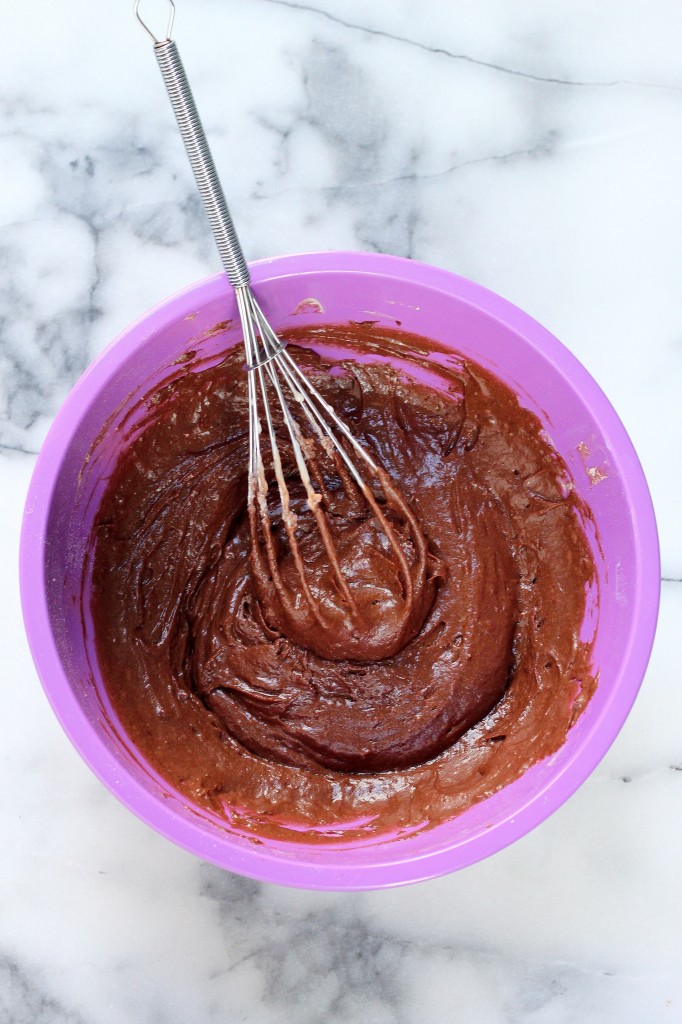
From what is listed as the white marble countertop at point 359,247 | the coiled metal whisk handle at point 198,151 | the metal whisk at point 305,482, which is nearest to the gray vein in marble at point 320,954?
the white marble countertop at point 359,247

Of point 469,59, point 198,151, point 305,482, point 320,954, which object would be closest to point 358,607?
point 305,482

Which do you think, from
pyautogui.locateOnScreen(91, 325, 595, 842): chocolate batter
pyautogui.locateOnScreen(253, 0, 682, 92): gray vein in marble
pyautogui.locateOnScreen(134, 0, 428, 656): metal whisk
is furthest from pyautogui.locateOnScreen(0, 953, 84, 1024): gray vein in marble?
pyautogui.locateOnScreen(253, 0, 682, 92): gray vein in marble

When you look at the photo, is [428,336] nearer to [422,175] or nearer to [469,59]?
[422,175]

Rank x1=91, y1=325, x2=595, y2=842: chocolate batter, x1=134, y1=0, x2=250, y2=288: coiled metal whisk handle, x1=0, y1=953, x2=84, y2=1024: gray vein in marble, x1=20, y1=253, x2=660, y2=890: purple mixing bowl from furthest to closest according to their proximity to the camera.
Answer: x1=0, y1=953, x2=84, y2=1024: gray vein in marble
x1=91, y1=325, x2=595, y2=842: chocolate batter
x1=20, y1=253, x2=660, y2=890: purple mixing bowl
x1=134, y1=0, x2=250, y2=288: coiled metal whisk handle

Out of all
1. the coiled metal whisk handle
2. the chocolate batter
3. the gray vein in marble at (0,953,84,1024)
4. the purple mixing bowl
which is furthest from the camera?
the gray vein in marble at (0,953,84,1024)

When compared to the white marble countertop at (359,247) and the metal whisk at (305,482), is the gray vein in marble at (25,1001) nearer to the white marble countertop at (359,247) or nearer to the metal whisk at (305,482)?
the white marble countertop at (359,247)

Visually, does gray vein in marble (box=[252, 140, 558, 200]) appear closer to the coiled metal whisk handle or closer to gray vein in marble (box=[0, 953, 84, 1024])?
the coiled metal whisk handle
